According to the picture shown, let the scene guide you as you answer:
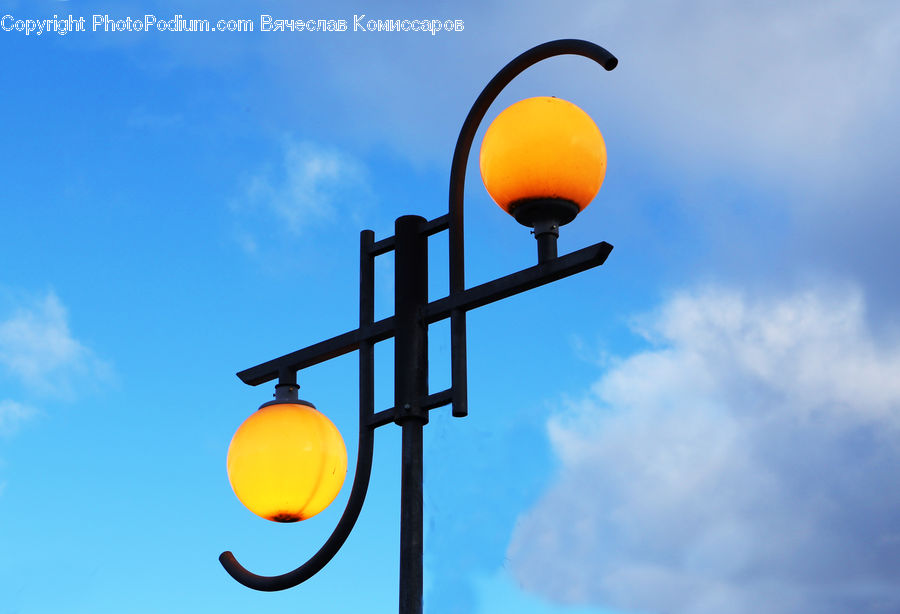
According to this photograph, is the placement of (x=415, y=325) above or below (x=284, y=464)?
above

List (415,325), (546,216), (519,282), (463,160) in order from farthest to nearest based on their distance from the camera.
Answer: (463,160), (415,325), (546,216), (519,282)

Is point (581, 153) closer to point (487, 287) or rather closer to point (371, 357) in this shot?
point (487, 287)

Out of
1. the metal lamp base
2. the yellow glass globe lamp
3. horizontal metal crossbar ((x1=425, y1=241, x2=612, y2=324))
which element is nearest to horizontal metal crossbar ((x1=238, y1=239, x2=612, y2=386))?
horizontal metal crossbar ((x1=425, y1=241, x2=612, y2=324))

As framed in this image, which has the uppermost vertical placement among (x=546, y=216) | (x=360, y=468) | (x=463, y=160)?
(x=463, y=160)

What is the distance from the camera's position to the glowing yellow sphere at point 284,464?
5480 millimetres

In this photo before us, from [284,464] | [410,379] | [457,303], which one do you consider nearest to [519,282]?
[457,303]

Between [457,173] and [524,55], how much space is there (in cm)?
62

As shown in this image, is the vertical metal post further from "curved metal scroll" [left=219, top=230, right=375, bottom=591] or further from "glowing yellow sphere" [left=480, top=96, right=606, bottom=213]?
"glowing yellow sphere" [left=480, top=96, right=606, bottom=213]

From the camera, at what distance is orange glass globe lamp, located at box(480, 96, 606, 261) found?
518cm

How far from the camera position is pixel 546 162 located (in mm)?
5184

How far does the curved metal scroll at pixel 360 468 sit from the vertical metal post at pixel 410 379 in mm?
249

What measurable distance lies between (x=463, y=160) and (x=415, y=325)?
2.69ft

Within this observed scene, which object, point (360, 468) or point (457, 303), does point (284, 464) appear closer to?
point (360, 468)

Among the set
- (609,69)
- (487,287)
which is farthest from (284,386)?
(609,69)
